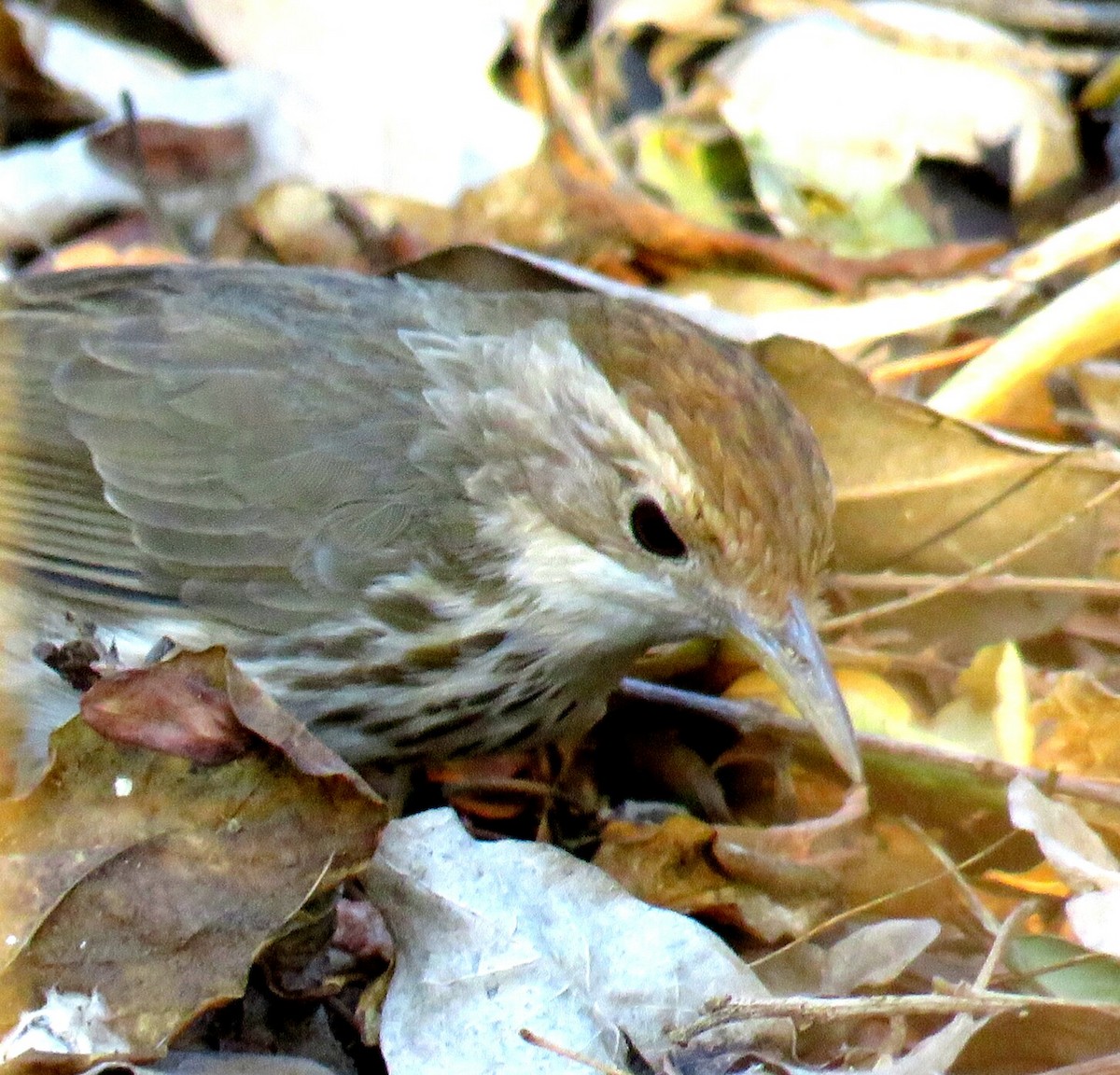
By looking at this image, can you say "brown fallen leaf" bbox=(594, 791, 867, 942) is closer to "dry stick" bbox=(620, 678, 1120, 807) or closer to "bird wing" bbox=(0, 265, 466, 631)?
"dry stick" bbox=(620, 678, 1120, 807)

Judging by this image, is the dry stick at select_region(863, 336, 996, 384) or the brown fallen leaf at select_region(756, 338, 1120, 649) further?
the dry stick at select_region(863, 336, 996, 384)

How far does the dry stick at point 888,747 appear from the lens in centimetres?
308

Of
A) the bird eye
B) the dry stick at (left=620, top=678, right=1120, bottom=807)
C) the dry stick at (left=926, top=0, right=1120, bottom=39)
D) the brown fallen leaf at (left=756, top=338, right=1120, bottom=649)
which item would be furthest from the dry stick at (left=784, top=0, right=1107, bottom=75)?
the bird eye

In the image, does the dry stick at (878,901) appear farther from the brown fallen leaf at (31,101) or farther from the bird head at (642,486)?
the brown fallen leaf at (31,101)

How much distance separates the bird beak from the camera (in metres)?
2.87

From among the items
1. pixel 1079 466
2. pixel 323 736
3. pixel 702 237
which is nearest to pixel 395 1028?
pixel 323 736

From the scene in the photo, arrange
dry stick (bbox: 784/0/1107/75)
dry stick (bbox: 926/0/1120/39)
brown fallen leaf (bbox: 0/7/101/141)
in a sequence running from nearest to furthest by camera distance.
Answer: brown fallen leaf (bbox: 0/7/101/141)
dry stick (bbox: 784/0/1107/75)
dry stick (bbox: 926/0/1120/39)

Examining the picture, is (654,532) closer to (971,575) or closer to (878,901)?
(878,901)

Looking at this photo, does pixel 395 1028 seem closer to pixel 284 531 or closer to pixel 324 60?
pixel 284 531

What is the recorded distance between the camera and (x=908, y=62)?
4.80 meters

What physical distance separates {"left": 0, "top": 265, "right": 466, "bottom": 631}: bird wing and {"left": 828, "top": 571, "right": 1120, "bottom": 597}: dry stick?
1.04 m

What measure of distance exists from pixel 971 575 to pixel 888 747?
57 cm

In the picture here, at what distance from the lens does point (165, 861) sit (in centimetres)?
259

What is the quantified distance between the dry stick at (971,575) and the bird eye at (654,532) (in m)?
0.81
